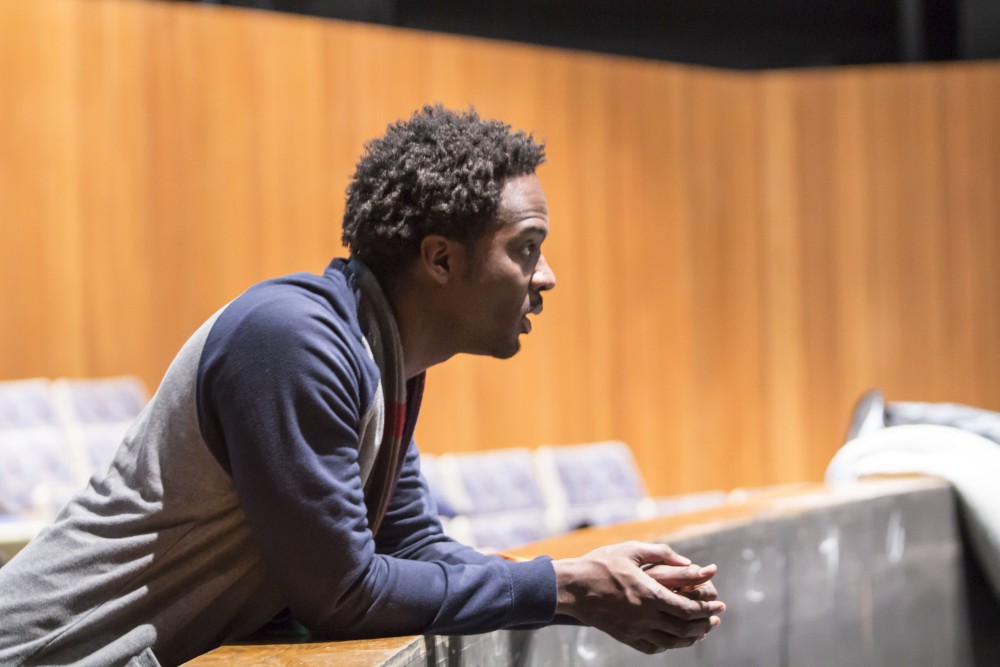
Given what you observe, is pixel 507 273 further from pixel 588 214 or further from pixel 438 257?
pixel 588 214

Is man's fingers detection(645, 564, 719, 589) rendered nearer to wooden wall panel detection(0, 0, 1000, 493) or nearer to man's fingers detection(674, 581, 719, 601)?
man's fingers detection(674, 581, 719, 601)

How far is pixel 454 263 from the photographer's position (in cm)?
143

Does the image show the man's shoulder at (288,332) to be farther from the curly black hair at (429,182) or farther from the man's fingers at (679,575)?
the man's fingers at (679,575)

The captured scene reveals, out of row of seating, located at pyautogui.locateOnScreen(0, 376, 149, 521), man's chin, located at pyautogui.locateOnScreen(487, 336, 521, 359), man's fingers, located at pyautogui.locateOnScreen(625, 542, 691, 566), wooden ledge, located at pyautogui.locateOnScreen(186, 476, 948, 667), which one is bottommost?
row of seating, located at pyautogui.locateOnScreen(0, 376, 149, 521)

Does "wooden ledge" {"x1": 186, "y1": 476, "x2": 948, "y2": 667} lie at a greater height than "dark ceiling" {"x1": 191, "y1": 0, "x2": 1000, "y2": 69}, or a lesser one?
lesser

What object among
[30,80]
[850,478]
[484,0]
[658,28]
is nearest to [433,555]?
[850,478]

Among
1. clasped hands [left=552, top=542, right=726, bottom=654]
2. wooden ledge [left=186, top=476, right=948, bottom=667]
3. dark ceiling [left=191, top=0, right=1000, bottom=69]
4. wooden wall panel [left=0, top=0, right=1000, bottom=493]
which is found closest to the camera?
wooden ledge [left=186, top=476, right=948, bottom=667]

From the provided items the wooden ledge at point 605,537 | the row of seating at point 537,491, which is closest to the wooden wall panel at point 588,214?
the row of seating at point 537,491

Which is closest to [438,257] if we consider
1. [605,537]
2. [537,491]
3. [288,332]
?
[288,332]

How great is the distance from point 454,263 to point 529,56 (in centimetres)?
598

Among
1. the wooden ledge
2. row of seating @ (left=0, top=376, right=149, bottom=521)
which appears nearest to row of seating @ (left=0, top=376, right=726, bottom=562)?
row of seating @ (left=0, top=376, right=149, bottom=521)

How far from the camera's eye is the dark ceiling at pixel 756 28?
773 centimetres

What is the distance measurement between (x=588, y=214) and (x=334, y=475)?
6.23 meters

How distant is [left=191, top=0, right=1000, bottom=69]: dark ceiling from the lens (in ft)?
25.3
